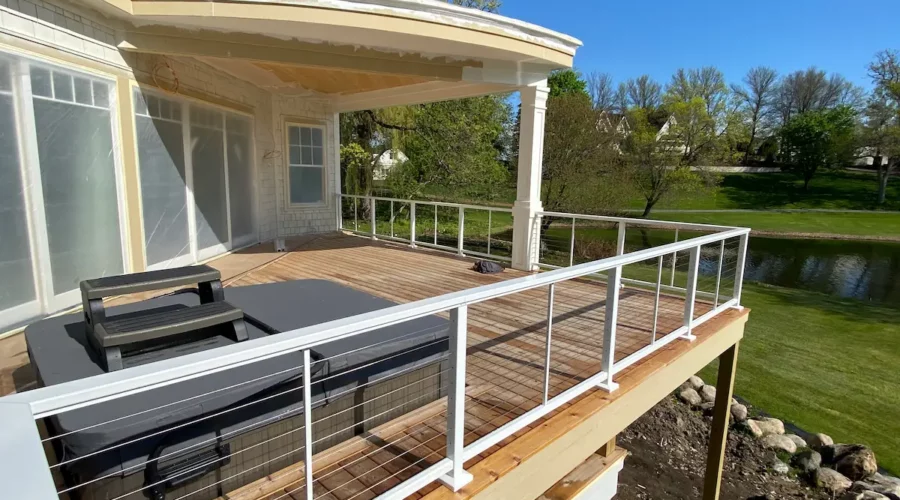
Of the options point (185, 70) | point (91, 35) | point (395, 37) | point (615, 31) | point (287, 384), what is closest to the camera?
point (287, 384)

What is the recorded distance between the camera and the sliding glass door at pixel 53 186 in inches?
132

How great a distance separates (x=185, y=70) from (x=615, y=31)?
36694mm

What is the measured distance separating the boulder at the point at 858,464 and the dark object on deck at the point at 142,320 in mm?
7666

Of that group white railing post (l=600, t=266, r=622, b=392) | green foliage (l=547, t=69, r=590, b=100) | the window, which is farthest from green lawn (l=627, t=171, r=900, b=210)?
white railing post (l=600, t=266, r=622, b=392)

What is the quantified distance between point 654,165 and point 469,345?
68.5ft

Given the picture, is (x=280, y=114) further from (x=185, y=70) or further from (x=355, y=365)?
(x=355, y=365)

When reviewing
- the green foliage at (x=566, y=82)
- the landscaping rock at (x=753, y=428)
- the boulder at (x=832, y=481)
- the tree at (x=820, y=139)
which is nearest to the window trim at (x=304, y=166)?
the landscaping rock at (x=753, y=428)

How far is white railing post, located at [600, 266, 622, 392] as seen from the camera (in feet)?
8.30

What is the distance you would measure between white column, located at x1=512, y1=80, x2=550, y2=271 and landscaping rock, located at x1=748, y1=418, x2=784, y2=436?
4.36 meters

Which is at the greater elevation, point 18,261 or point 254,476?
point 18,261

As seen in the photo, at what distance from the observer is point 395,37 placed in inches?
185

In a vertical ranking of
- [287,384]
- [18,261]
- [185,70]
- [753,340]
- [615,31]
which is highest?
[615,31]

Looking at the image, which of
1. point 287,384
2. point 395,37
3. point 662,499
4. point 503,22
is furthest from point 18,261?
point 662,499

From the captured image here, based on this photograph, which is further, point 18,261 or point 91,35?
point 91,35
